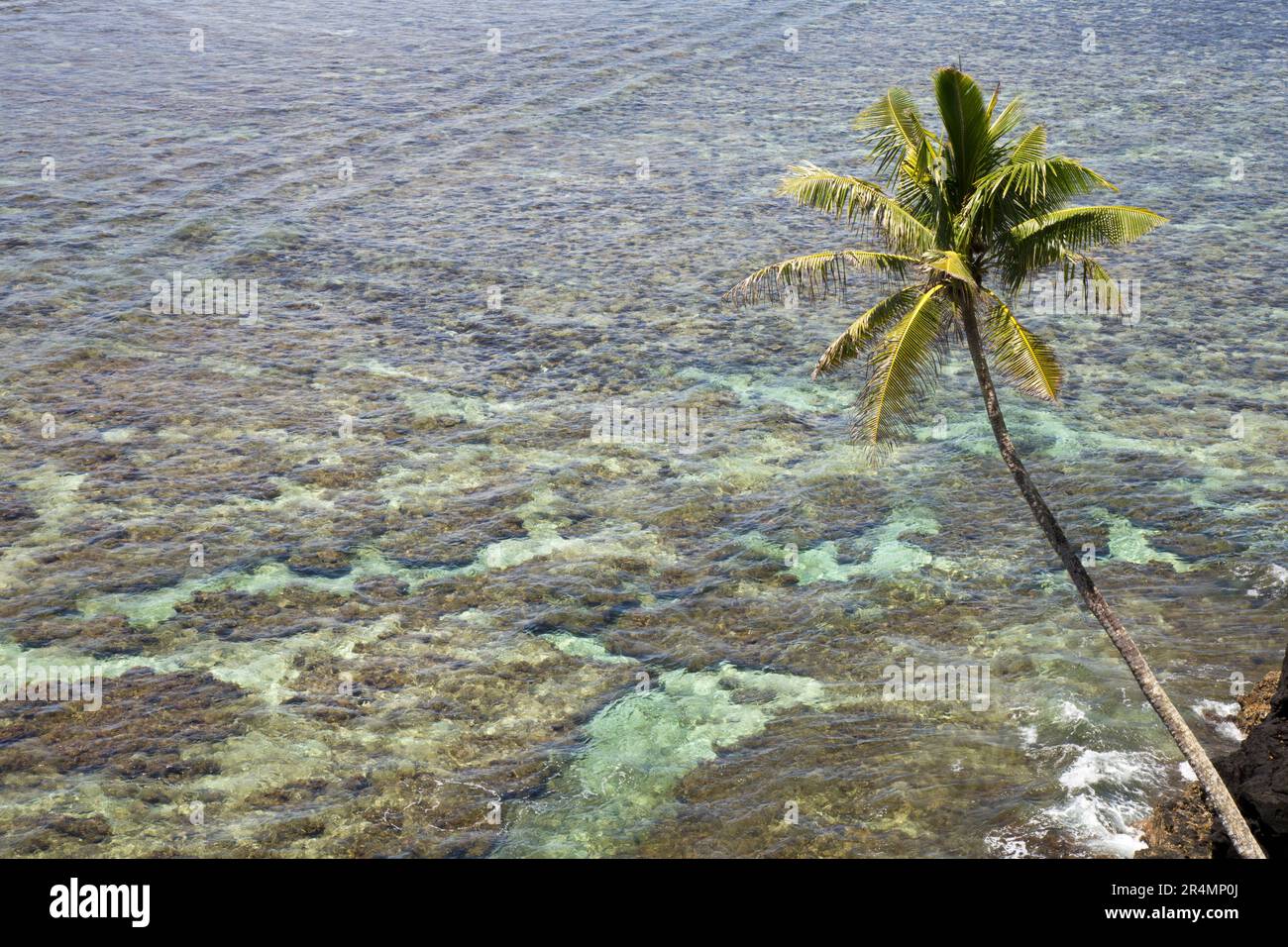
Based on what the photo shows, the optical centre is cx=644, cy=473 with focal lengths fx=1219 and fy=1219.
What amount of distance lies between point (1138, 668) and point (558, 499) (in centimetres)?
→ 1602

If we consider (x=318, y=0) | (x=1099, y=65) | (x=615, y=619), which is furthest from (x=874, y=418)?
(x=318, y=0)

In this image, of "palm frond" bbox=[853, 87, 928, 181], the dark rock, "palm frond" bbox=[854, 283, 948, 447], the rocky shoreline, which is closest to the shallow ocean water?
the rocky shoreline

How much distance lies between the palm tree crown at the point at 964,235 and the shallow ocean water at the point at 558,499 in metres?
7.10

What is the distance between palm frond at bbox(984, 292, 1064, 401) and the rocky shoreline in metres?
5.73

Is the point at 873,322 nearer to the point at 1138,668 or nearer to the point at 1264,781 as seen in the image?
the point at 1138,668

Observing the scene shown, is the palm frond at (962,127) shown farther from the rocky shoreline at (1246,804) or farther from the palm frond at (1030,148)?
the rocky shoreline at (1246,804)

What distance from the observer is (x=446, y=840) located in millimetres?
20000

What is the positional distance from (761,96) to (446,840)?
49142mm

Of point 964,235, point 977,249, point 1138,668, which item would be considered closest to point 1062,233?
point 977,249

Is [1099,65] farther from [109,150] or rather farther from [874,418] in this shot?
[874,418]

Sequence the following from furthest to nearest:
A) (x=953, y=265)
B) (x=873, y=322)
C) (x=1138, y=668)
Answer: (x=873, y=322), (x=1138, y=668), (x=953, y=265)

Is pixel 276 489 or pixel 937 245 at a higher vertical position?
pixel 937 245

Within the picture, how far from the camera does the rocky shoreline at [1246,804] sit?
17328 mm

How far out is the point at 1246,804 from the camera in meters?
17.8
